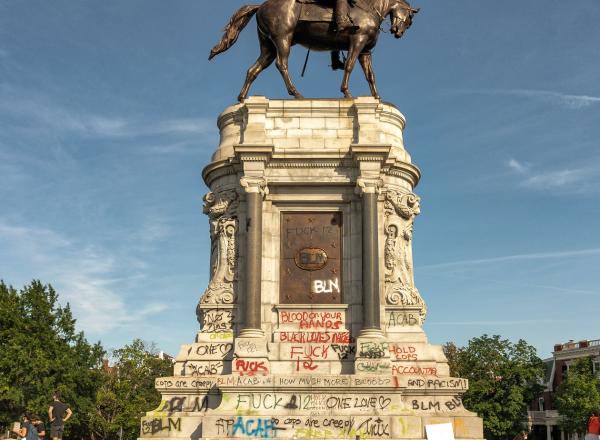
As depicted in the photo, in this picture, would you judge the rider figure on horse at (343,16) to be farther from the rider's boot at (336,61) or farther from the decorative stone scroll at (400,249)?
the decorative stone scroll at (400,249)

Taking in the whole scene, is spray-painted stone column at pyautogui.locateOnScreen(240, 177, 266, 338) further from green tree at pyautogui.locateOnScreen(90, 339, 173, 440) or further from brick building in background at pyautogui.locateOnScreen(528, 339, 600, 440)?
brick building in background at pyautogui.locateOnScreen(528, 339, 600, 440)

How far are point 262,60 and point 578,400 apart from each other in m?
50.8

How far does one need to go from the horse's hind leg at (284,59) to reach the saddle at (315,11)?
960 mm

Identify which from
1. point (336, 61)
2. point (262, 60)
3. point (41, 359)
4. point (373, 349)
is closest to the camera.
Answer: point (373, 349)

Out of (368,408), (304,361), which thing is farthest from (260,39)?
(368,408)

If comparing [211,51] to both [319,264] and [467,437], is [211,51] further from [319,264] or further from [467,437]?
[467,437]

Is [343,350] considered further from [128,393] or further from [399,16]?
[128,393]

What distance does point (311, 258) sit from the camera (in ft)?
72.7

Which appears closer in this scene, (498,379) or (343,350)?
(343,350)

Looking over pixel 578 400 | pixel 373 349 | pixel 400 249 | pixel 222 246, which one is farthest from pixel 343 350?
pixel 578 400

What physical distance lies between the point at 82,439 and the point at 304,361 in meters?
53.0

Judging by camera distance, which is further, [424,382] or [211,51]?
[211,51]

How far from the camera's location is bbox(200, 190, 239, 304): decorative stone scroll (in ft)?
72.9

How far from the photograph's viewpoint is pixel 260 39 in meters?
25.5
